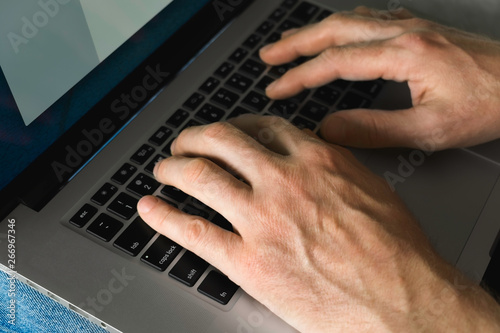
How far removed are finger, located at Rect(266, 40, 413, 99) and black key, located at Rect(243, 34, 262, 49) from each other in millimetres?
108

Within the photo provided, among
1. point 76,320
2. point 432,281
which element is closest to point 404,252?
point 432,281

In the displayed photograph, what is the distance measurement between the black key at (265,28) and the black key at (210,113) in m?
0.19

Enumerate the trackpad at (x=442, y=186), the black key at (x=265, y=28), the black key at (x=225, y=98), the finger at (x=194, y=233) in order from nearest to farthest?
the finger at (x=194, y=233), the trackpad at (x=442, y=186), the black key at (x=225, y=98), the black key at (x=265, y=28)

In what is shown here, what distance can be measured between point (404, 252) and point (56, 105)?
45 centimetres

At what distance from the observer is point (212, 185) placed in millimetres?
618

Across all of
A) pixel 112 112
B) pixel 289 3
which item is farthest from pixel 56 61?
pixel 289 3

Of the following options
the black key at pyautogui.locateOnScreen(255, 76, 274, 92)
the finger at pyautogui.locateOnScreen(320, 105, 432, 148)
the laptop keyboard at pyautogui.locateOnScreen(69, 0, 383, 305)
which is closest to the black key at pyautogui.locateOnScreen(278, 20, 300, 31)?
the laptop keyboard at pyautogui.locateOnScreen(69, 0, 383, 305)

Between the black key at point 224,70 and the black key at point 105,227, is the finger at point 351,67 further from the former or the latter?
the black key at point 105,227

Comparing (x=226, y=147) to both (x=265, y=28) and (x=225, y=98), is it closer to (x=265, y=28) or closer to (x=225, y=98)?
(x=225, y=98)

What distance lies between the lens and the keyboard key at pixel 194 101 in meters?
0.80

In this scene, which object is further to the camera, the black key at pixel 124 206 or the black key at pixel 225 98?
the black key at pixel 225 98

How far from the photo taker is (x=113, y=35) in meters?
0.74

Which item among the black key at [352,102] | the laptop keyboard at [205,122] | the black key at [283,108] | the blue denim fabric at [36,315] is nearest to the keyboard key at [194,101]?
the laptop keyboard at [205,122]

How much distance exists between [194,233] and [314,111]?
0.30 m
